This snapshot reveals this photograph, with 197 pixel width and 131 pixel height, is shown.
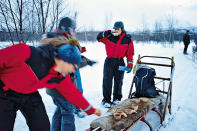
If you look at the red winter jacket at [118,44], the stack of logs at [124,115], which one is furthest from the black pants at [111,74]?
the stack of logs at [124,115]

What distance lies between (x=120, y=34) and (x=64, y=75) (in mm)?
2211

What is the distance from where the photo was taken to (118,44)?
3295mm

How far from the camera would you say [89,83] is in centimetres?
562

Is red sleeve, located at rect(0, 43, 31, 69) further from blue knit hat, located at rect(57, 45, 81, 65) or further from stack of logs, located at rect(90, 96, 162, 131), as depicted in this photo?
stack of logs, located at rect(90, 96, 162, 131)

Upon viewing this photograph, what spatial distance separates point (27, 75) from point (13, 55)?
23cm

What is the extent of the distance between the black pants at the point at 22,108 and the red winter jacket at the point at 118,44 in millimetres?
2083

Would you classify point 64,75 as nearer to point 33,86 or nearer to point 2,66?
point 33,86

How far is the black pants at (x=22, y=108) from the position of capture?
1429mm

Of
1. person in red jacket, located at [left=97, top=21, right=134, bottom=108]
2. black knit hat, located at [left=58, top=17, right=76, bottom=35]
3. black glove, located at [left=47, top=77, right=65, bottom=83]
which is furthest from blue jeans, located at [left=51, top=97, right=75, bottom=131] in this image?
person in red jacket, located at [left=97, top=21, right=134, bottom=108]

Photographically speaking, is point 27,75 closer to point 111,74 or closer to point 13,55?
point 13,55

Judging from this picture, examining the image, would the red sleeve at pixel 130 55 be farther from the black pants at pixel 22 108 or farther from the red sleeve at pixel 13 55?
the red sleeve at pixel 13 55

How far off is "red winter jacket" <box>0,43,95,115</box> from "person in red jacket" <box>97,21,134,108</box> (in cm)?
198

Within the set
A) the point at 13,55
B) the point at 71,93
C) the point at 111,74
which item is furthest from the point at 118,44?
the point at 13,55

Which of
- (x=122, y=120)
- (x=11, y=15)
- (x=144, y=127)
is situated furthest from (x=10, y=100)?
(x=11, y=15)
